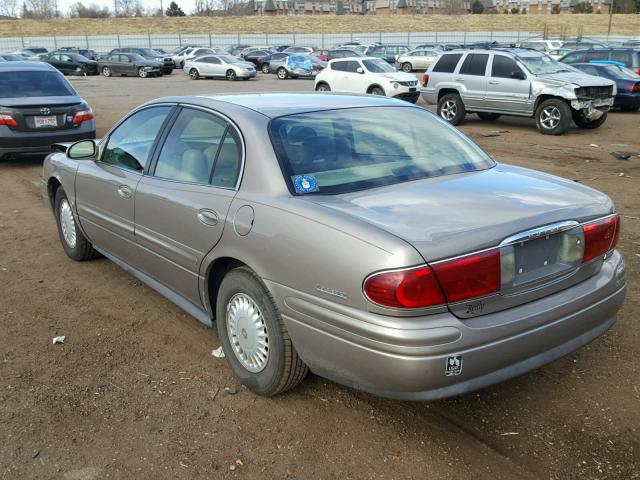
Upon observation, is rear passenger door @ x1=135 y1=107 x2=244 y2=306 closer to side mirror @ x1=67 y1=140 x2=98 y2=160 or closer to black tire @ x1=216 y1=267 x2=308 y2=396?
black tire @ x1=216 y1=267 x2=308 y2=396

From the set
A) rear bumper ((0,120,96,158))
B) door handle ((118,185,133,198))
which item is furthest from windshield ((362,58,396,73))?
door handle ((118,185,133,198))

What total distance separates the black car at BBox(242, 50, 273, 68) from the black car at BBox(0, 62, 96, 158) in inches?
1244

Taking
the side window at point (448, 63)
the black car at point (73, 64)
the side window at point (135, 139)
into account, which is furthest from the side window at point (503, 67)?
the black car at point (73, 64)

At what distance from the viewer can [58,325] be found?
14.5ft

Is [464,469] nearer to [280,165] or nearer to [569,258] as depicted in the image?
[569,258]

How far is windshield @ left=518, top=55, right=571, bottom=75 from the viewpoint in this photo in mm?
14469

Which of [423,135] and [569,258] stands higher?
[423,135]

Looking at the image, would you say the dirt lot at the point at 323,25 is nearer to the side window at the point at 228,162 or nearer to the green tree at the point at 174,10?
the green tree at the point at 174,10

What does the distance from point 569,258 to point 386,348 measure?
3.62 ft

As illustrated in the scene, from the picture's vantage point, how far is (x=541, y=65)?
48.5 feet

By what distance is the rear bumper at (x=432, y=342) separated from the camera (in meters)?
2.58

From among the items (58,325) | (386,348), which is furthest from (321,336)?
(58,325)

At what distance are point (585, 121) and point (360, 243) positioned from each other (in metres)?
13.2

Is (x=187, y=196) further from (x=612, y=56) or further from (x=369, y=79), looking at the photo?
(x=612, y=56)
